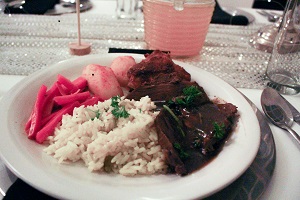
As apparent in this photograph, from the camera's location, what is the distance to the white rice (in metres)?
1.14

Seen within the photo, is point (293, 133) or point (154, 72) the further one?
point (154, 72)

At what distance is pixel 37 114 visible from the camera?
135cm

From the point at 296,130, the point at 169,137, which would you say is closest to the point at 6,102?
the point at 169,137

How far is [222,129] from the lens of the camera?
1.25 m

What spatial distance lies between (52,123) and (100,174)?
15.7 inches

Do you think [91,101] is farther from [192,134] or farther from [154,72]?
[192,134]

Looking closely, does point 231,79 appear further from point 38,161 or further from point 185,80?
point 38,161

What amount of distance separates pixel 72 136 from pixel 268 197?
83cm

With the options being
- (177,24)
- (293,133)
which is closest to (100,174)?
(293,133)

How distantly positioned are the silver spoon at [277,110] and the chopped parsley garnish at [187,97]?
0.46 meters

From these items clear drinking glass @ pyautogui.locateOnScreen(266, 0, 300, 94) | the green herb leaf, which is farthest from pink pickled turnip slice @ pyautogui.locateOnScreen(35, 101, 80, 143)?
clear drinking glass @ pyautogui.locateOnScreen(266, 0, 300, 94)

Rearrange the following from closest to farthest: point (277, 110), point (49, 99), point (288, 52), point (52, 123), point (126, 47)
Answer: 1. point (52, 123)
2. point (49, 99)
3. point (277, 110)
4. point (288, 52)
5. point (126, 47)

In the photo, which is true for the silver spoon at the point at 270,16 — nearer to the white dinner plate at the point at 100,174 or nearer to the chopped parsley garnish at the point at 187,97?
the white dinner plate at the point at 100,174

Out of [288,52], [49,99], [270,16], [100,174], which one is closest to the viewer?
[100,174]
